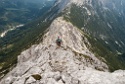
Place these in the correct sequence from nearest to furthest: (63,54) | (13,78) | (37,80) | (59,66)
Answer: (37,80) → (13,78) → (59,66) → (63,54)

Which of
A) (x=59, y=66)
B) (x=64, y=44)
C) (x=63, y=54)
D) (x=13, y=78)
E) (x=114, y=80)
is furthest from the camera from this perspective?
(x=64, y=44)

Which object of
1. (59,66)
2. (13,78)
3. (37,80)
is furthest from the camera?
(59,66)

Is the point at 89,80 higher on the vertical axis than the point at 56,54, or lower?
lower

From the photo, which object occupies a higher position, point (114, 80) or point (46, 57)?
point (46, 57)

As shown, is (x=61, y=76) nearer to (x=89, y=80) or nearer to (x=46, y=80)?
(x=46, y=80)

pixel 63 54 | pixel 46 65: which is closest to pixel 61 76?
pixel 46 65

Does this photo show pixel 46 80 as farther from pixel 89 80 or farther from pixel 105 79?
pixel 105 79

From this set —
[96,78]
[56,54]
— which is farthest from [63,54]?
[96,78]

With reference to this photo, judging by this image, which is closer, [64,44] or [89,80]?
[89,80]

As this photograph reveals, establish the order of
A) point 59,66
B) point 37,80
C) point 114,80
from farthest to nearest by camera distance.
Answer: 1. point 59,66
2. point 37,80
3. point 114,80
